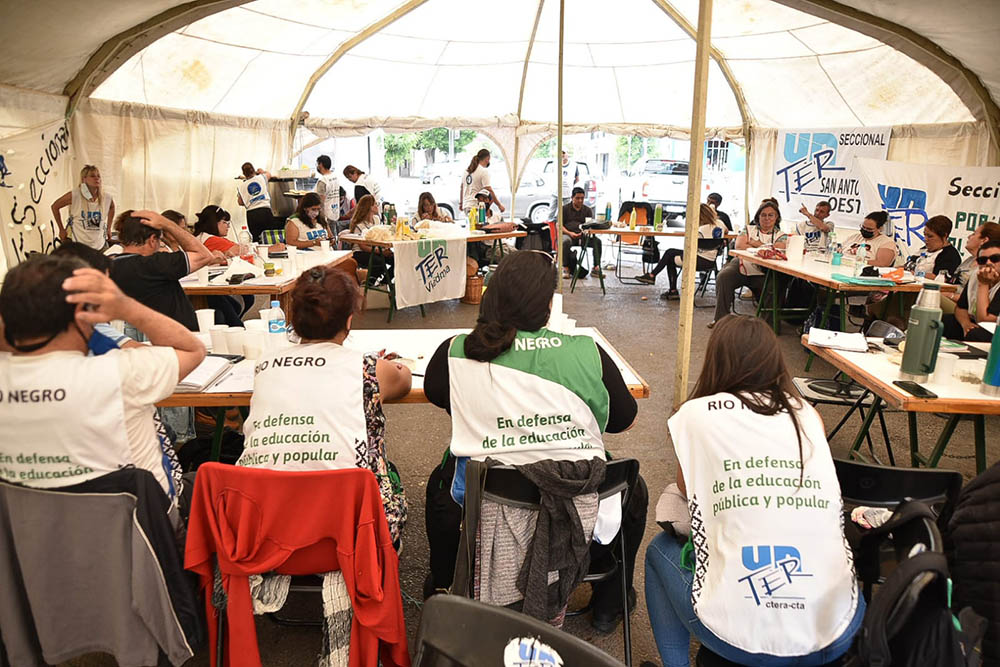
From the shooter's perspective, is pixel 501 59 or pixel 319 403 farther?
pixel 501 59

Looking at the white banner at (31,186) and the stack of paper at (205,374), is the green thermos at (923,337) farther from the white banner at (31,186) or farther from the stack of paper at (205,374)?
the white banner at (31,186)

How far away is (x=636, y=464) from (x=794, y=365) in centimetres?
425

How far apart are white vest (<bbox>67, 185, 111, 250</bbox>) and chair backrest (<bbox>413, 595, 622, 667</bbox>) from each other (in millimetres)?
7574

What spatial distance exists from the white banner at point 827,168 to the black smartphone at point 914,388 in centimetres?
649

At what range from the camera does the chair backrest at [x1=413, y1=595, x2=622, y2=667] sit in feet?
3.18

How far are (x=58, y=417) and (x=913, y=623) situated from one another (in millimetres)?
1906

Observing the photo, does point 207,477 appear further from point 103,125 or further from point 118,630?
point 103,125

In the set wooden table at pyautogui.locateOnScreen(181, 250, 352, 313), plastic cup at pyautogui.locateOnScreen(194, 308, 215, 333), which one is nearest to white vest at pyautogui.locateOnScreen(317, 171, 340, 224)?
wooden table at pyautogui.locateOnScreen(181, 250, 352, 313)

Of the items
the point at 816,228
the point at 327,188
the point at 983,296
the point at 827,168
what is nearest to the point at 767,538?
the point at 983,296

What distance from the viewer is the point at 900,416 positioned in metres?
4.48

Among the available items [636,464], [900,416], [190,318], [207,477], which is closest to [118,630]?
[207,477]

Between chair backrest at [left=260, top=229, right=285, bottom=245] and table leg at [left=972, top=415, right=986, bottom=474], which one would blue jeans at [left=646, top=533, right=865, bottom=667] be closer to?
table leg at [left=972, top=415, right=986, bottom=474]

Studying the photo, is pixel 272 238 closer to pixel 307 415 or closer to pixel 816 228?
pixel 307 415

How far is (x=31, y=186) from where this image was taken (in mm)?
6902
